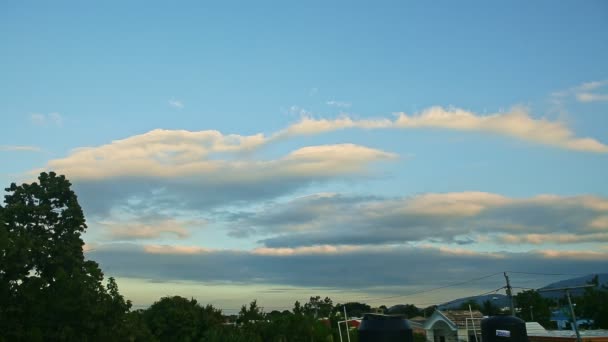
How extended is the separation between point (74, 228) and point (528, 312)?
7357 cm

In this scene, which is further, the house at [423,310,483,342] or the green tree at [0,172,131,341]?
the house at [423,310,483,342]

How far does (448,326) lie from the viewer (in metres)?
61.6

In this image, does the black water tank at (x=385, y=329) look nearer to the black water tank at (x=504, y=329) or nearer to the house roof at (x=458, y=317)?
the black water tank at (x=504, y=329)

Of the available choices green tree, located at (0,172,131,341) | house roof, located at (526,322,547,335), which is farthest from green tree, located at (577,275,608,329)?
green tree, located at (0,172,131,341)

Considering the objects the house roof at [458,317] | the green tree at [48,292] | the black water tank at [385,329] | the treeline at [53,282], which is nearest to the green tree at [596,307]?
the house roof at [458,317]

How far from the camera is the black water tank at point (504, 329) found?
21217 millimetres

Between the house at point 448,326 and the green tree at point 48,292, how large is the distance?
3300cm

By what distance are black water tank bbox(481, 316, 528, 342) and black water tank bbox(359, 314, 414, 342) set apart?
16.1 feet

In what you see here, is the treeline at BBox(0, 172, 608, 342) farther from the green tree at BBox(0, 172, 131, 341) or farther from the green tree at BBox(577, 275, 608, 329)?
the green tree at BBox(577, 275, 608, 329)

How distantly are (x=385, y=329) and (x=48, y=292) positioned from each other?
30.1 metres

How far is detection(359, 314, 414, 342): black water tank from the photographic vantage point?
17.7 m

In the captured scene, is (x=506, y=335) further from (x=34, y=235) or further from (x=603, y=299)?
(x=603, y=299)

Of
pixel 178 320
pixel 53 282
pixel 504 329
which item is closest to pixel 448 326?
pixel 178 320

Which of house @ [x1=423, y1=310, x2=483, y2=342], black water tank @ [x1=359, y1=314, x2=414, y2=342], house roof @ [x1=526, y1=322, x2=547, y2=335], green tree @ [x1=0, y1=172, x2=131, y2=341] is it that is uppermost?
green tree @ [x1=0, y1=172, x2=131, y2=341]
